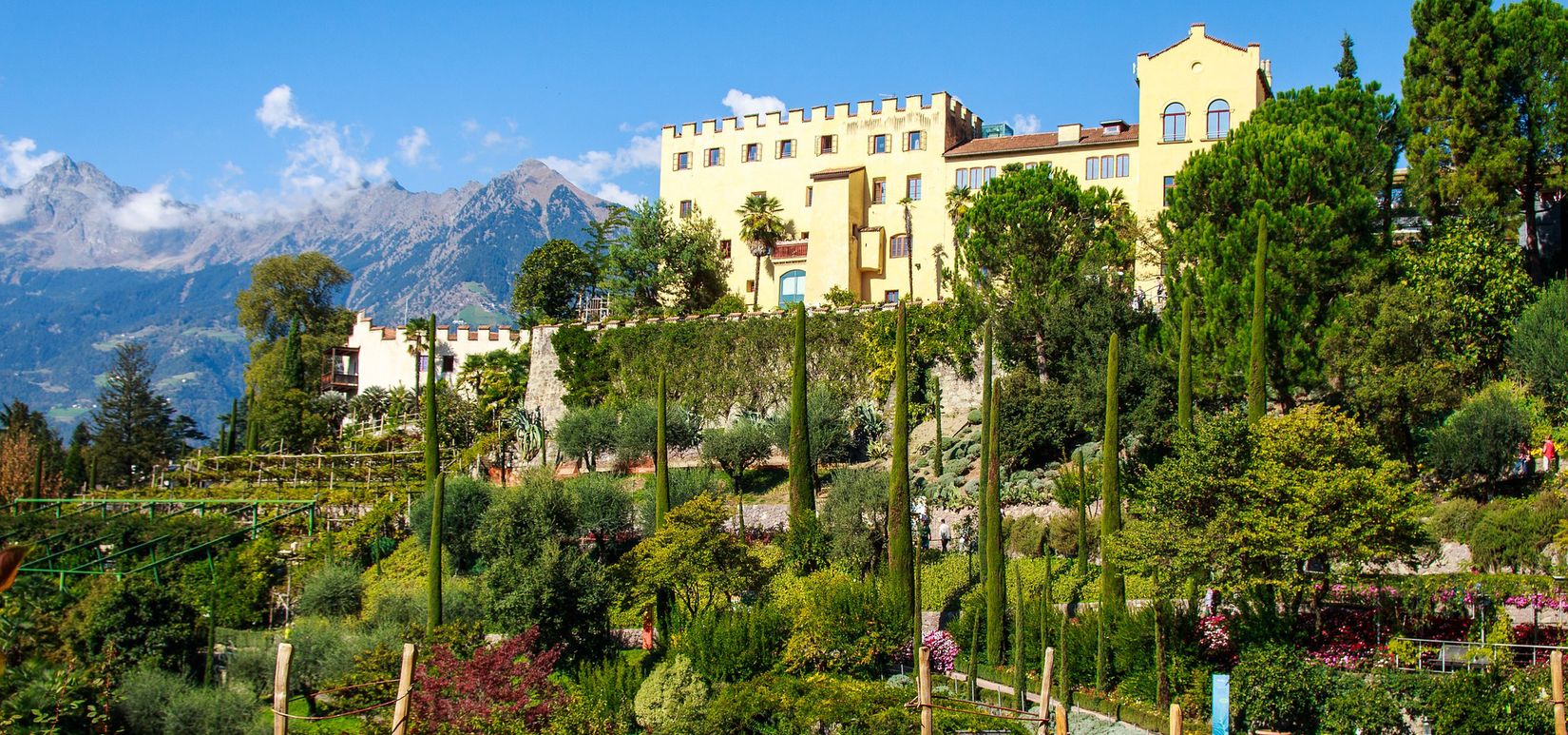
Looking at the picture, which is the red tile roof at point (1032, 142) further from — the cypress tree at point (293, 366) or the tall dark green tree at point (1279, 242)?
the cypress tree at point (293, 366)

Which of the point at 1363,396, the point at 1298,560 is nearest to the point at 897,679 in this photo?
the point at 1298,560

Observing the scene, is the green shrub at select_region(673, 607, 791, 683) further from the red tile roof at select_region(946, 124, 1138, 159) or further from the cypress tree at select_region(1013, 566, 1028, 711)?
the red tile roof at select_region(946, 124, 1138, 159)

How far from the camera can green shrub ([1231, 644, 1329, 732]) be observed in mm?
22250

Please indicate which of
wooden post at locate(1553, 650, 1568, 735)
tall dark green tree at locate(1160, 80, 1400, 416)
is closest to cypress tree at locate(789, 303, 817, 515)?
tall dark green tree at locate(1160, 80, 1400, 416)

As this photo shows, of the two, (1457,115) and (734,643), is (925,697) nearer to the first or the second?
(734,643)

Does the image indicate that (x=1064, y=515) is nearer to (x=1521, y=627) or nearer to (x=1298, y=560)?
(x=1298, y=560)

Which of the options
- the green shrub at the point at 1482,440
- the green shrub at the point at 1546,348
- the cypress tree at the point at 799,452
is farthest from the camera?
the cypress tree at the point at 799,452

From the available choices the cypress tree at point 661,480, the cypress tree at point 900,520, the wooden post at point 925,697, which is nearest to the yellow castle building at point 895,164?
the cypress tree at point 900,520

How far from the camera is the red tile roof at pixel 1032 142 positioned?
1889 inches

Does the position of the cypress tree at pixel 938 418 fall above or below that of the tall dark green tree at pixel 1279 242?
below

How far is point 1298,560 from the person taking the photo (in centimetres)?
2444

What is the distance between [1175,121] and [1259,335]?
18219 millimetres

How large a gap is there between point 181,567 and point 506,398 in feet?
64.5

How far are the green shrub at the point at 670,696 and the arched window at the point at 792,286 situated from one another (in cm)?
2992
